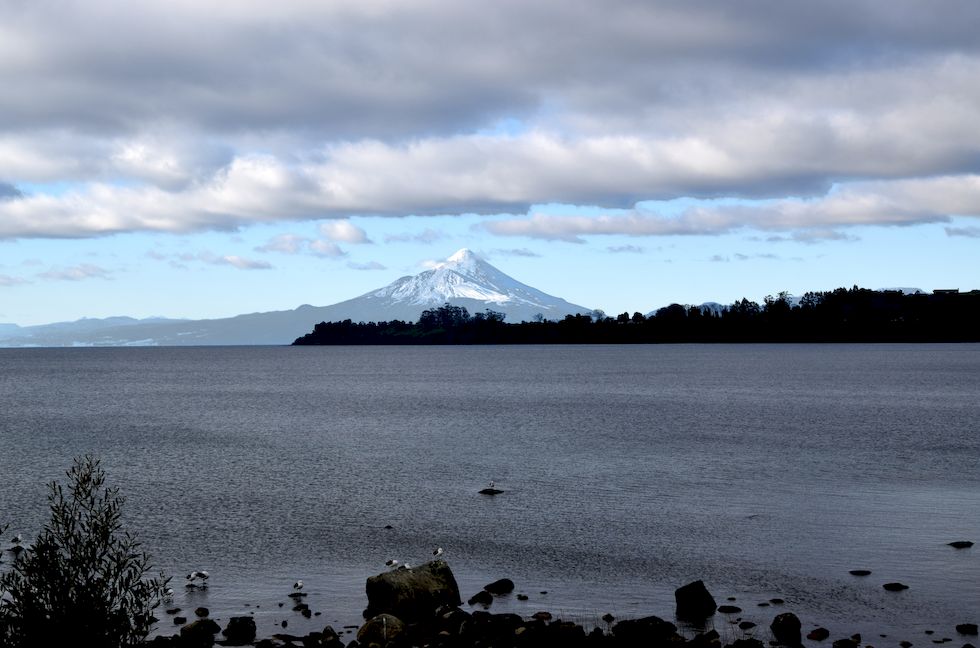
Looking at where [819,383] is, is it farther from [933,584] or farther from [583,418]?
[933,584]

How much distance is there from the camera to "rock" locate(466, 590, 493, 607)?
31188 millimetres

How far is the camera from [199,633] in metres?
27.1

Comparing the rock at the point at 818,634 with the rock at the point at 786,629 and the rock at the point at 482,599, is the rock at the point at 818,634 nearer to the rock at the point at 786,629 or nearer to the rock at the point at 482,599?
the rock at the point at 786,629

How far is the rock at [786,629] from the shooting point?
87.9ft

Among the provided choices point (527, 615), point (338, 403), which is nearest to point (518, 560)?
point (527, 615)

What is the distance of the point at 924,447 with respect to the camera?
239 feet

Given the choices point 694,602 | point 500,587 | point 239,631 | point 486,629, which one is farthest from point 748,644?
point 239,631

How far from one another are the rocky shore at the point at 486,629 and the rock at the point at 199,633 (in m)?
0.03

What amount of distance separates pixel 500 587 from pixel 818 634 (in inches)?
417

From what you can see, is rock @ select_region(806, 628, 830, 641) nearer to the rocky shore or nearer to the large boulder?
the rocky shore

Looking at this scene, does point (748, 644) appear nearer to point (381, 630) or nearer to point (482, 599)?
point (482, 599)

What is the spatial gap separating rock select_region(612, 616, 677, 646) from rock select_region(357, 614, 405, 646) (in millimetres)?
6104

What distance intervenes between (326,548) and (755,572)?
57.9ft

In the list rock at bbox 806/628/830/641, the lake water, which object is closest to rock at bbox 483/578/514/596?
the lake water
